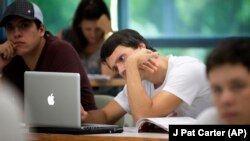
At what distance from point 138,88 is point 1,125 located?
5.35 ft

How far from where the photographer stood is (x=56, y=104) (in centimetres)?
212

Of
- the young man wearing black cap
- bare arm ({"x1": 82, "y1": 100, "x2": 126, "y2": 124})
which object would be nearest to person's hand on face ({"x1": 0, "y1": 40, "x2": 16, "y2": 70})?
the young man wearing black cap

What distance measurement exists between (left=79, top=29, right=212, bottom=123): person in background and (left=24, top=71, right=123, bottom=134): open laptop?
0.62ft

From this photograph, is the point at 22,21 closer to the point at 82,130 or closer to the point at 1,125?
the point at 82,130

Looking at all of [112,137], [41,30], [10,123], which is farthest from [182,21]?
[10,123]

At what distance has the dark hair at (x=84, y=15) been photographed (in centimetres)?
447

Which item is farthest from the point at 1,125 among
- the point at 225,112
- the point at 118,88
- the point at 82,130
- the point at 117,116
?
the point at 118,88

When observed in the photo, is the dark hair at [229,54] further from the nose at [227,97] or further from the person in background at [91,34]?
the person in background at [91,34]

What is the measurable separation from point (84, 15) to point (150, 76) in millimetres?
2266

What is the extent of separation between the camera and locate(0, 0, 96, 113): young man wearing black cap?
2.83 meters

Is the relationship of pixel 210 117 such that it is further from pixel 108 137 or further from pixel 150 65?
pixel 150 65

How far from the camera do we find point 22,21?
2902 mm

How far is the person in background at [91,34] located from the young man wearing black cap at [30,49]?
57.6 inches

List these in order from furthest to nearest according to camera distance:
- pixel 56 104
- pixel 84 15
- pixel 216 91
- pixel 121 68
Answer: pixel 84 15 → pixel 121 68 → pixel 56 104 → pixel 216 91
